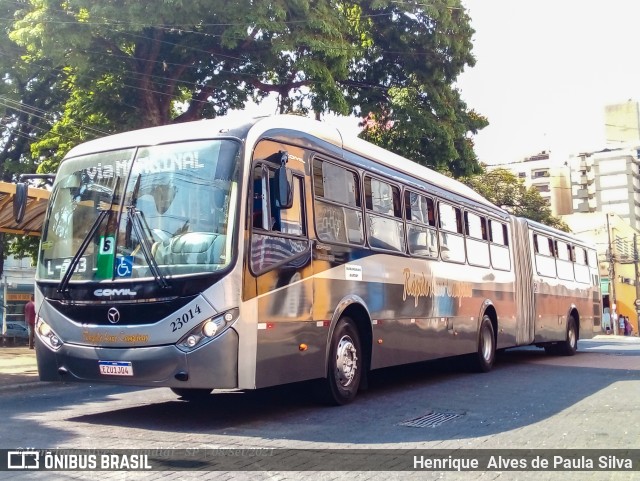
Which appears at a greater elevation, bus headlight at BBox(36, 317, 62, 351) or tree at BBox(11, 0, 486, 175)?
tree at BBox(11, 0, 486, 175)

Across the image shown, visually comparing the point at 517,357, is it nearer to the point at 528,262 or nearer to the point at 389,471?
the point at 528,262

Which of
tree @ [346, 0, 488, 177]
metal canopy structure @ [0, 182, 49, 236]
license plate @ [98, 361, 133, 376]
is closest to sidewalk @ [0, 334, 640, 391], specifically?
metal canopy structure @ [0, 182, 49, 236]

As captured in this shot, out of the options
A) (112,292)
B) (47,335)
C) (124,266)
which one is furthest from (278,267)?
(47,335)

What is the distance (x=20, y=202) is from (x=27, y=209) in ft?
20.3

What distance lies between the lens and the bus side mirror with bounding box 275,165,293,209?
8.17 meters

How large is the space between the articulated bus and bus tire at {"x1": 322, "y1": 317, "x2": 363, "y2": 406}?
24mm

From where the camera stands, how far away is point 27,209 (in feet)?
49.2

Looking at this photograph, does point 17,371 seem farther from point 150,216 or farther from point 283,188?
point 283,188

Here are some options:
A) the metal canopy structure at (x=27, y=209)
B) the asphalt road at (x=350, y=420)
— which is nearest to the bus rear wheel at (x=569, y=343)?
the asphalt road at (x=350, y=420)

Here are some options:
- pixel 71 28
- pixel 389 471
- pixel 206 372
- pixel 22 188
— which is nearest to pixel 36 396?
pixel 22 188

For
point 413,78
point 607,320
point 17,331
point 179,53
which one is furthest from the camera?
point 607,320

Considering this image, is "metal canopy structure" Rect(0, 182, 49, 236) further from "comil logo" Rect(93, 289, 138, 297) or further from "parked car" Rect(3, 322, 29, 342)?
"parked car" Rect(3, 322, 29, 342)

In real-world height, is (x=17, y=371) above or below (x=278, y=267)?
below

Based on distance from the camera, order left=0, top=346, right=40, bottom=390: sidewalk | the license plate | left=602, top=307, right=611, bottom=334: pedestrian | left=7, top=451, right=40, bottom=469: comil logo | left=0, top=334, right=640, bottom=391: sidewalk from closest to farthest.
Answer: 1. left=7, top=451, right=40, bottom=469: comil logo
2. the license plate
3. left=0, top=334, right=640, bottom=391: sidewalk
4. left=0, top=346, right=40, bottom=390: sidewalk
5. left=602, top=307, right=611, bottom=334: pedestrian
